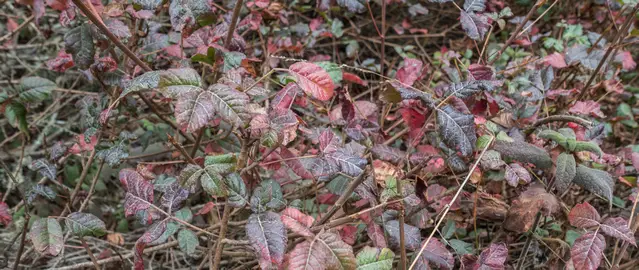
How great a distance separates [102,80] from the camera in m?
1.40

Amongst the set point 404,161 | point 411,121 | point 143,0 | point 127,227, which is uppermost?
point 143,0

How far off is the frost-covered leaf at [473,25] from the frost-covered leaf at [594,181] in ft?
1.37

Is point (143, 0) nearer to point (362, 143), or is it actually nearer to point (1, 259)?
point (362, 143)

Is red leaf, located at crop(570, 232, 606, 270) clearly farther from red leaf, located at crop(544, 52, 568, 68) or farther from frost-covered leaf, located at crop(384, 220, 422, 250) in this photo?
red leaf, located at crop(544, 52, 568, 68)

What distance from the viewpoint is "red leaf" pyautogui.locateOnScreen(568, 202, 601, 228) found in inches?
47.1

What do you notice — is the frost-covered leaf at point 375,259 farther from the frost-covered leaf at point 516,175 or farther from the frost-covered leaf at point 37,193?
the frost-covered leaf at point 37,193

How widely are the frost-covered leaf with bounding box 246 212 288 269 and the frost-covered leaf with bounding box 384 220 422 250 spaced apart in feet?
1.19

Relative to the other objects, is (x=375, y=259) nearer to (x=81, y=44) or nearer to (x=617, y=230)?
(x=617, y=230)

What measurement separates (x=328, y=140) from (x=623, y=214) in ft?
3.68

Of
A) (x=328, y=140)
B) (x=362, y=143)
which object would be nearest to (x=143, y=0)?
(x=328, y=140)

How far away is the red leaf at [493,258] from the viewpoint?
117cm

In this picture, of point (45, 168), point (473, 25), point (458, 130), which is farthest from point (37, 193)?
point (473, 25)

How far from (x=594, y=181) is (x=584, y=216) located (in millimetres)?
115

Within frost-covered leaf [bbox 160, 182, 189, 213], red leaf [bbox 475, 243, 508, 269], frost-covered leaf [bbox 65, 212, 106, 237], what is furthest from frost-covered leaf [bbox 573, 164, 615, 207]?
frost-covered leaf [bbox 65, 212, 106, 237]
